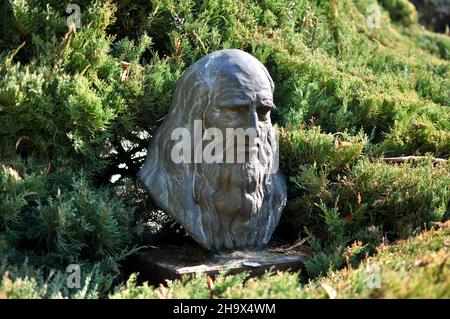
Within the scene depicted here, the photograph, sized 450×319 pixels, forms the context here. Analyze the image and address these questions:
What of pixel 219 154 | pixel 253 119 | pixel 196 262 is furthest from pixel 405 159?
pixel 196 262

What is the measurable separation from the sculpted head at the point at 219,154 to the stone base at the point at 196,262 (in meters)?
0.10

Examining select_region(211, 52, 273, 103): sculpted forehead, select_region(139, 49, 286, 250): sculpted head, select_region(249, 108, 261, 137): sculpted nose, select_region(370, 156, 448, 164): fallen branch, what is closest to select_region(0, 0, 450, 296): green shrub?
select_region(370, 156, 448, 164): fallen branch

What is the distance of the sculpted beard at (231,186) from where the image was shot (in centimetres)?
544

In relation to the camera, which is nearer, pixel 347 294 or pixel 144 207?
pixel 347 294

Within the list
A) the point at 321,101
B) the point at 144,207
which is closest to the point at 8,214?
the point at 144,207

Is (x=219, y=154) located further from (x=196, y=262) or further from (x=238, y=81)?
(x=196, y=262)

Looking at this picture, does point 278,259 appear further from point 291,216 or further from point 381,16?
point 381,16

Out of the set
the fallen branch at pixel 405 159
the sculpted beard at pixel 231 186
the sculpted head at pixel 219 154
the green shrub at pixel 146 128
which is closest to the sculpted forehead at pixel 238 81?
the sculpted head at pixel 219 154

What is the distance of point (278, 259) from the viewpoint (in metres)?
5.53

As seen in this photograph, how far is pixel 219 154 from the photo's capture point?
5.41 metres

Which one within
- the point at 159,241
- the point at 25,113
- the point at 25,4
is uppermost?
the point at 25,4

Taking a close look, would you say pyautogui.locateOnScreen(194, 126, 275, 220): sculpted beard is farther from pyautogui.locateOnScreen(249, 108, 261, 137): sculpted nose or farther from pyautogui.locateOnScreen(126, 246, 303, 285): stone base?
pyautogui.locateOnScreen(126, 246, 303, 285): stone base

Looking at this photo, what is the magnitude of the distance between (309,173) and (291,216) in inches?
16.3
